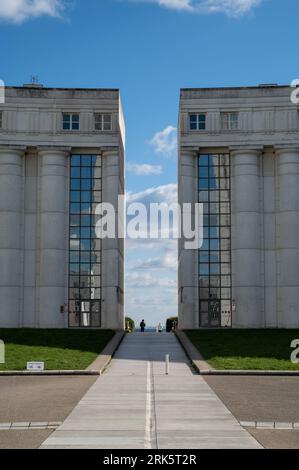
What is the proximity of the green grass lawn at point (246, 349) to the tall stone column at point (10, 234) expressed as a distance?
1369cm

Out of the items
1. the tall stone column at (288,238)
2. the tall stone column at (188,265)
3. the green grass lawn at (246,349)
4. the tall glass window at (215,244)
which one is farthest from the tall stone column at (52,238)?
the tall stone column at (288,238)

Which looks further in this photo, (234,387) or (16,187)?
(16,187)

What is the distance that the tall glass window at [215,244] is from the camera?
5481cm

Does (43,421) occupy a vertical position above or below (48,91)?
below

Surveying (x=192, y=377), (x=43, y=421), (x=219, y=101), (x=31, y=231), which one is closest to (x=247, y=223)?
(x=219, y=101)

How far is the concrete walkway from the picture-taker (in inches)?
546

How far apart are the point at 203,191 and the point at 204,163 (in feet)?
7.20

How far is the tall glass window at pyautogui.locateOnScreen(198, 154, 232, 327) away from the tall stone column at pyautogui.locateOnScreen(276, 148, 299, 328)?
12.4ft

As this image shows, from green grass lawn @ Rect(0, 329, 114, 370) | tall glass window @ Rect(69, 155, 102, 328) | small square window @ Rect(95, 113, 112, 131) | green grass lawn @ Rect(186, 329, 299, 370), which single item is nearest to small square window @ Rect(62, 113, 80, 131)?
small square window @ Rect(95, 113, 112, 131)

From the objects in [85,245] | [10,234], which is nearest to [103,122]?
[85,245]

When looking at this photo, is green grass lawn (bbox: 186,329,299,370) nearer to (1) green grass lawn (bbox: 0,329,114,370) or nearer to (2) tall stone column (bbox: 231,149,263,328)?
(2) tall stone column (bbox: 231,149,263,328)

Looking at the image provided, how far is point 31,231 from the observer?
181 ft

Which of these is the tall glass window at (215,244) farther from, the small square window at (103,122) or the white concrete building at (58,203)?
the small square window at (103,122)
